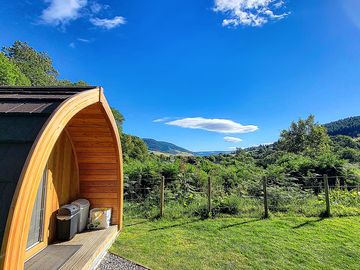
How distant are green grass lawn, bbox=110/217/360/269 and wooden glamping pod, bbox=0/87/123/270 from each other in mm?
894

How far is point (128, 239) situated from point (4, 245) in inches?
166

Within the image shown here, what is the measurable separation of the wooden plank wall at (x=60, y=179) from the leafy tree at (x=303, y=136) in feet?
86.2

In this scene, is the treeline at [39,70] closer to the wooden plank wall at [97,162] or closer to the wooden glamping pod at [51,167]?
the wooden plank wall at [97,162]

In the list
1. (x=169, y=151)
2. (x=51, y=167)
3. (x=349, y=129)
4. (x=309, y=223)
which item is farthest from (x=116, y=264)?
(x=169, y=151)

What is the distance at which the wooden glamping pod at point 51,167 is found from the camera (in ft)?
6.86

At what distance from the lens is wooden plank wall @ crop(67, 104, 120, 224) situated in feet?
16.9

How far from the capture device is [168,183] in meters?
9.70

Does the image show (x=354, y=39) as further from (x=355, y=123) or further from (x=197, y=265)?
(x=355, y=123)

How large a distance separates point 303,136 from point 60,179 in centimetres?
2911

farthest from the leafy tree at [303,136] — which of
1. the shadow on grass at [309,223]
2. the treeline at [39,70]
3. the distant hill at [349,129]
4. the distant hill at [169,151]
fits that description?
the shadow on grass at [309,223]

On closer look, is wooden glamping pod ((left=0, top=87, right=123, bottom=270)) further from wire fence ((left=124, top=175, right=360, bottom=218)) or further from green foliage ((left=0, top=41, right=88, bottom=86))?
green foliage ((left=0, top=41, right=88, bottom=86))

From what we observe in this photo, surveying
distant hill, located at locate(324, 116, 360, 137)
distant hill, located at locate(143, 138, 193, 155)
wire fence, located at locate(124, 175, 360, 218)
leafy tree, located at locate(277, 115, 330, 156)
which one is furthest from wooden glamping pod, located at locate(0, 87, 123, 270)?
distant hill, located at locate(324, 116, 360, 137)

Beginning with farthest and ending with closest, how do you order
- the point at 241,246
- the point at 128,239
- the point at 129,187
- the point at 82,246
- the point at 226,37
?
the point at 226,37, the point at 129,187, the point at 128,239, the point at 241,246, the point at 82,246

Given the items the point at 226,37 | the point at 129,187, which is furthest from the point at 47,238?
the point at 226,37
